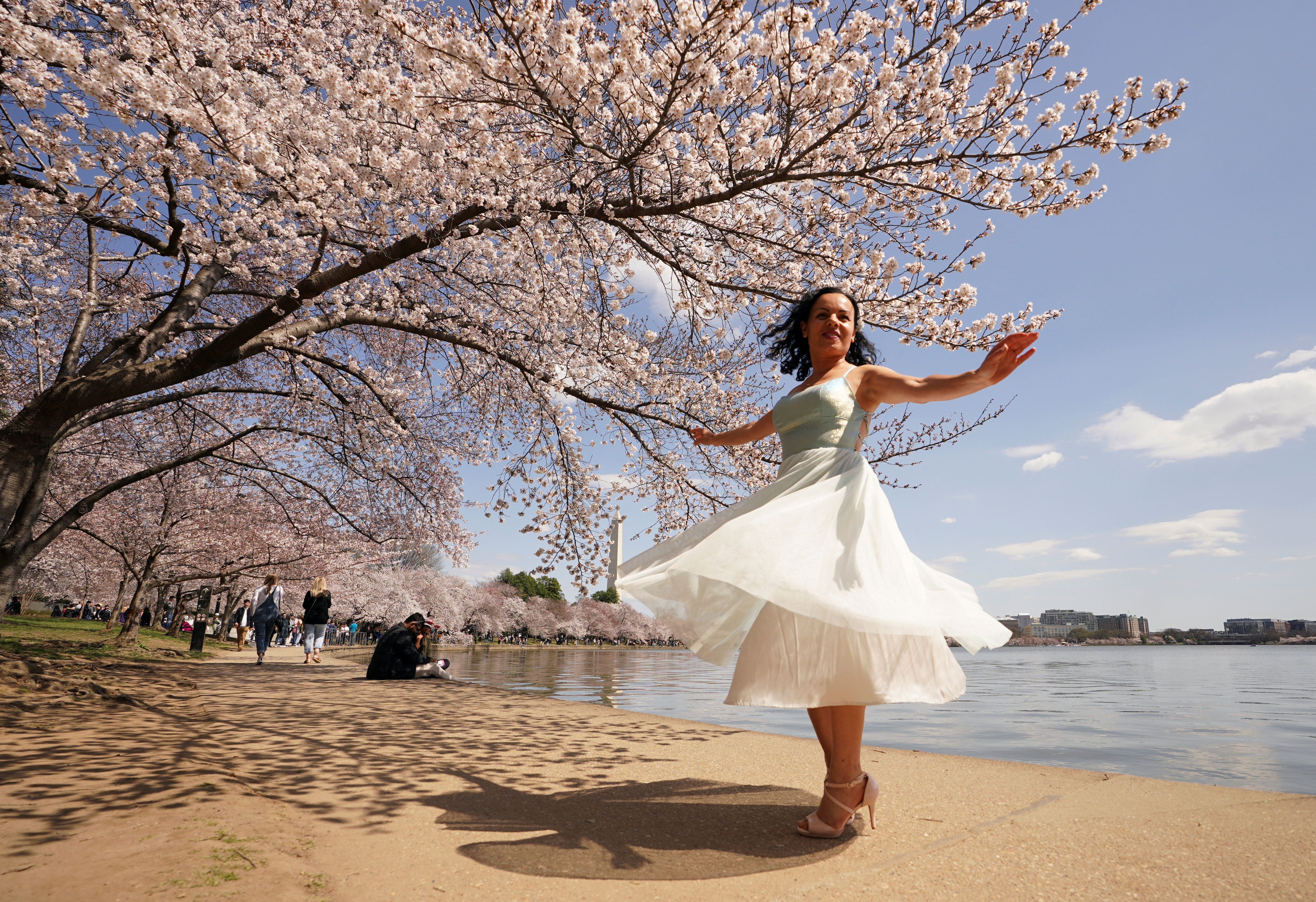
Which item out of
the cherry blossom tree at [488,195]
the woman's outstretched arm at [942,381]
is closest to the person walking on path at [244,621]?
the cherry blossom tree at [488,195]

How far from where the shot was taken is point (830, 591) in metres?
2.24

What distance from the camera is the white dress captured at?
2264mm

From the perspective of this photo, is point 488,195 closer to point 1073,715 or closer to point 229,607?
point 1073,715

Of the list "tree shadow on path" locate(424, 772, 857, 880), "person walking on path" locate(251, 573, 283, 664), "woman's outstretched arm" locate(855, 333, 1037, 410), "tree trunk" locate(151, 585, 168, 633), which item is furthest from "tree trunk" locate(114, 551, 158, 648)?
"woman's outstretched arm" locate(855, 333, 1037, 410)

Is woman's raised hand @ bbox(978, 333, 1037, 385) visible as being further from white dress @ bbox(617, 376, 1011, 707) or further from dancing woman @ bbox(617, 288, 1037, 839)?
white dress @ bbox(617, 376, 1011, 707)

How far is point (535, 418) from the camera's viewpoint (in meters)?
7.80

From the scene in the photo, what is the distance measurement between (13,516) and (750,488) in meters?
8.26

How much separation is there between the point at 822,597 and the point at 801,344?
1.99m

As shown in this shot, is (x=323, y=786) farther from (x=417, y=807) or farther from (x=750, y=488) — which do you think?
(x=750, y=488)

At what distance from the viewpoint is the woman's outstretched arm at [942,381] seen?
2605mm

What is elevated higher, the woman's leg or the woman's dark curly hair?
the woman's dark curly hair

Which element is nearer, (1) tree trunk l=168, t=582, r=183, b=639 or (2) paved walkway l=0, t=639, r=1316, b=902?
(2) paved walkway l=0, t=639, r=1316, b=902

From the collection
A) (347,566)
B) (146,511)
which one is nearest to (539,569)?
(146,511)

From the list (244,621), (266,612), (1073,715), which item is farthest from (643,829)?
(244,621)
